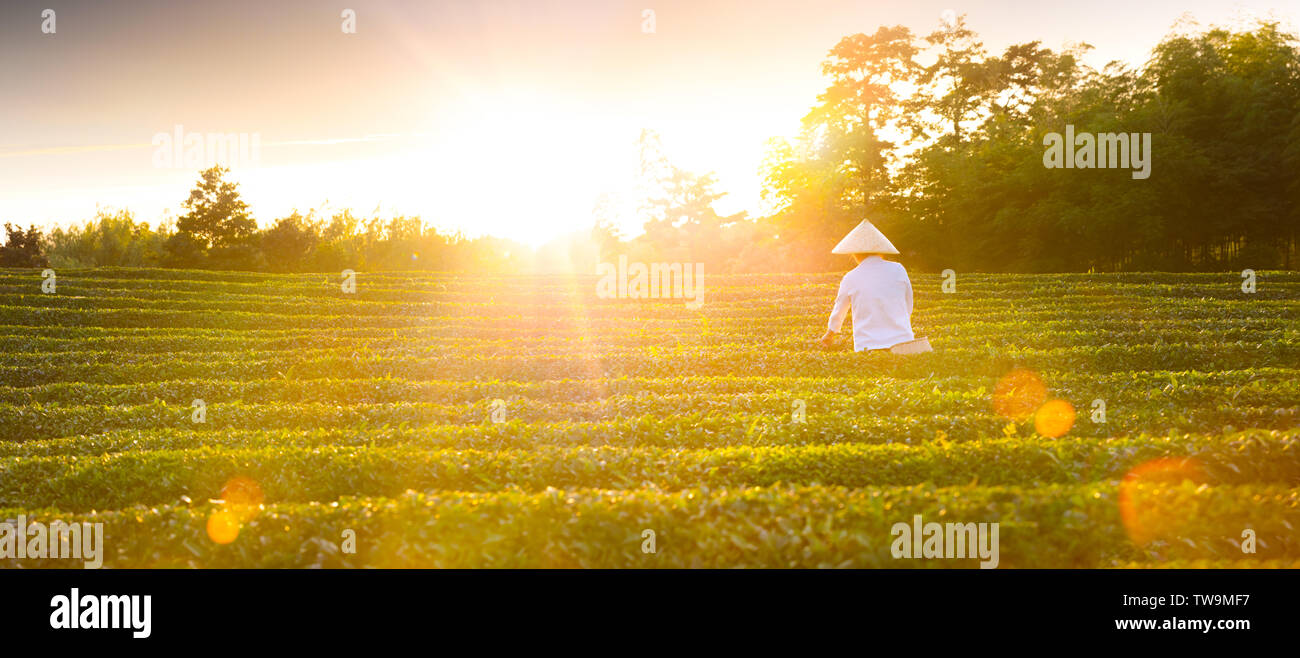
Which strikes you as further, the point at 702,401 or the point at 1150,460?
the point at 702,401

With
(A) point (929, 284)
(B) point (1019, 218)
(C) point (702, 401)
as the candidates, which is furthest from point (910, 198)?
(C) point (702, 401)

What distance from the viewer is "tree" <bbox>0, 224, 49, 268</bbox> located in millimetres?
49375

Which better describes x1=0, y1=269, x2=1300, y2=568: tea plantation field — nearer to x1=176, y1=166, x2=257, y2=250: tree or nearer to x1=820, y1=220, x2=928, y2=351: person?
x1=820, y1=220, x2=928, y2=351: person

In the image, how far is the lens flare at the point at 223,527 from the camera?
20.9 feet

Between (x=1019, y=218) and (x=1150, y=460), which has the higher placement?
(x=1019, y=218)

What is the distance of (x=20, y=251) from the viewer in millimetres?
49844

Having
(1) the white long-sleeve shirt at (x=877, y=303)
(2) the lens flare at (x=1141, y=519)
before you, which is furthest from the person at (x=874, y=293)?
(2) the lens flare at (x=1141, y=519)

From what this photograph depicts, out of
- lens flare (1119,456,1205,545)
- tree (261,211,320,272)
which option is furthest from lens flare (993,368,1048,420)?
tree (261,211,320,272)

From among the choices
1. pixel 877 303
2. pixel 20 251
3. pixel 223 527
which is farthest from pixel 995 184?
pixel 20 251

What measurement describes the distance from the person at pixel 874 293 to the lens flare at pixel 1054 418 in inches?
101
